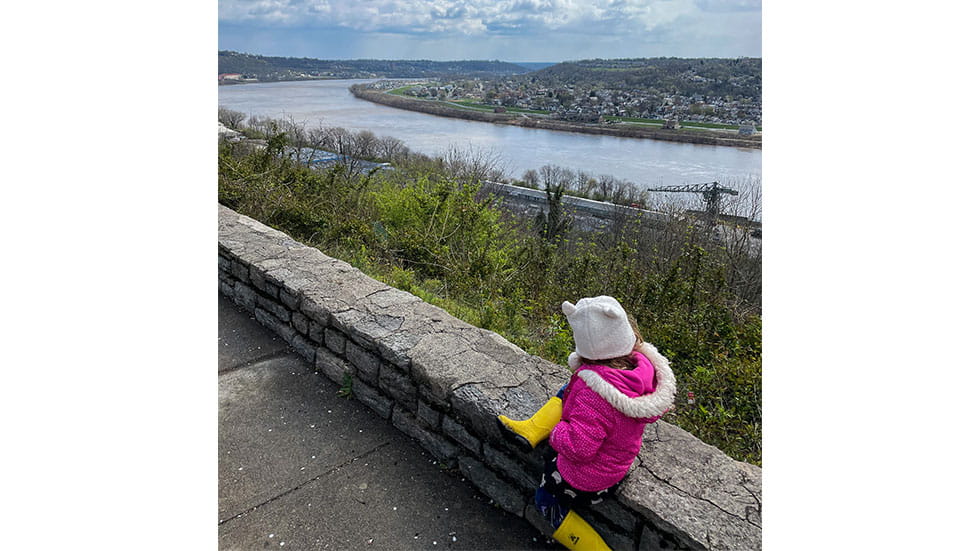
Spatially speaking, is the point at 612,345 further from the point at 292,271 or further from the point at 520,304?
the point at 520,304

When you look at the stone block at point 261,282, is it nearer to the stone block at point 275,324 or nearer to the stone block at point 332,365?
Result: the stone block at point 275,324

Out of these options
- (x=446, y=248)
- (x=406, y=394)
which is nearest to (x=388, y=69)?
(x=446, y=248)

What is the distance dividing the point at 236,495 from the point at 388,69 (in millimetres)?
21714

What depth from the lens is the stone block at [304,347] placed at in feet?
10.3

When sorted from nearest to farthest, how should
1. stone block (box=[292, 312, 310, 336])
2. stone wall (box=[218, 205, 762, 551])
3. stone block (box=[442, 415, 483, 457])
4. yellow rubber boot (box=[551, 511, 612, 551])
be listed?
stone wall (box=[218, 205, 762, 551])
yellow rubber boot (box=[551, 511, 612, 551])
stone block (box=[442, 415, 483, 457])
stone block (box=[292, 312, 310, 336])

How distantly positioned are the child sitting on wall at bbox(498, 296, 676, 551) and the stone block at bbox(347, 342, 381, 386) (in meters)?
1.17

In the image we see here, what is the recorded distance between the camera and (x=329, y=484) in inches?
89.5

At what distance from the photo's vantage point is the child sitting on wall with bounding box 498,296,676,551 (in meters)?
1.65

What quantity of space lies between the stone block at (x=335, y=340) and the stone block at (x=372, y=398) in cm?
18

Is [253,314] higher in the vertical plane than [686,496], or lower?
higher

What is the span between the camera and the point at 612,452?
171cm

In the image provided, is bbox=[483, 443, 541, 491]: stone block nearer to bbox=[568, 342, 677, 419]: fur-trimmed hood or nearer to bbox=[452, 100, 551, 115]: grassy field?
bbox=[568, 342, 677, 419]: fur-trimmed hood

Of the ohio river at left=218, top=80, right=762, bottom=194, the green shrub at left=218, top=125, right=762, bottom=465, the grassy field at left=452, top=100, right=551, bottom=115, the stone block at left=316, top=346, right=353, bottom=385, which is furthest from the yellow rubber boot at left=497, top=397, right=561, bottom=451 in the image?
the grassy field at left=452, top=100, right=551, bottom=115
